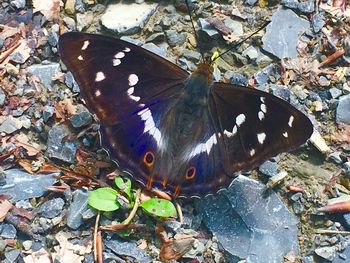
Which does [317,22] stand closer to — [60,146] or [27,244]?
[60,146]

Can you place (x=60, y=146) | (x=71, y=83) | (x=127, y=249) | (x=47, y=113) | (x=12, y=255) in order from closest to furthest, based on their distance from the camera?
(x=12, y=255) < (x=127, y=249) < (x=60, y=146) < (x=47, y=113) < (x=71, y=83)

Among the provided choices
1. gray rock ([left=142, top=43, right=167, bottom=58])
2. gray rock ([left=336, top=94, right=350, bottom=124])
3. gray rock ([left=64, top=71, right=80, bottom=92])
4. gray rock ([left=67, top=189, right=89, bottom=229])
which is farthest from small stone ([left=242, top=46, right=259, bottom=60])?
gray rock ([left=67, top=189, right=89, bottom=229])

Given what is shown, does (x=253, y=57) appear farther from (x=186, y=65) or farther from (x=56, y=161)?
(x=56, y=161)

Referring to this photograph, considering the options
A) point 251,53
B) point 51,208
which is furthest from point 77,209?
point 251,53

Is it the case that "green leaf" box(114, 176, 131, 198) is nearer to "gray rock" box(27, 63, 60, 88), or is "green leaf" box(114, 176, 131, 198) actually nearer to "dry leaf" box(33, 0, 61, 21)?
"gray rock" box(27, 63, 60, 88)

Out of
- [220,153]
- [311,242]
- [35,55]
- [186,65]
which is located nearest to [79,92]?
[35,55]

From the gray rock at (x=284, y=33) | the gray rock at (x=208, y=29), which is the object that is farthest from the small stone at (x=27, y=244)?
the gray rock at (x=284, y=33)
